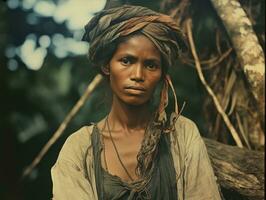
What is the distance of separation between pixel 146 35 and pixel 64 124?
1.44ft

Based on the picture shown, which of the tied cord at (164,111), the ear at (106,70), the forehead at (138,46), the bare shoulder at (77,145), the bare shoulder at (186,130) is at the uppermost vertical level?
the forehead at (138,46)

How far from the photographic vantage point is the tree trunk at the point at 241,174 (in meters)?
1.49

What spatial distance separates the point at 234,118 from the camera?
1583 mm

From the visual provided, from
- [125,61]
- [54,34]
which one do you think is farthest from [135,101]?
[54,34]

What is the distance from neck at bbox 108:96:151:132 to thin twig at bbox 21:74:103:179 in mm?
106

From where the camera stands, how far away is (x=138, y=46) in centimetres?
141

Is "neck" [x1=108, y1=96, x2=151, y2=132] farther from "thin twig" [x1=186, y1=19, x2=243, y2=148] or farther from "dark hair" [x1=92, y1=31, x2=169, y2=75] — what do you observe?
"thin twig" [x1=186, y1=19, x2=243, y2=148]

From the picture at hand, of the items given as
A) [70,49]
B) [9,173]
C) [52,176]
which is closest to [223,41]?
[70,49]

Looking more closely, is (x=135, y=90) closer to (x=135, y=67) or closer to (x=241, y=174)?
(x=135, y=67)

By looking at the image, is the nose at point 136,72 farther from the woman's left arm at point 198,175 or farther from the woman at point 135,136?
the woman's left arm at point 198,175

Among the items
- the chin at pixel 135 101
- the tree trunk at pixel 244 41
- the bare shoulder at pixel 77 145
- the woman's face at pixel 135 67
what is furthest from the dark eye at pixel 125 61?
the tree trunk at pixel 244 41

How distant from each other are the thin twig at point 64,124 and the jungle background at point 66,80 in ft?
0.05

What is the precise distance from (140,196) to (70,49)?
1.95ft

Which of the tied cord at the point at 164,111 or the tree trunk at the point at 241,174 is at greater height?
the tied cord at the point at 164,111
